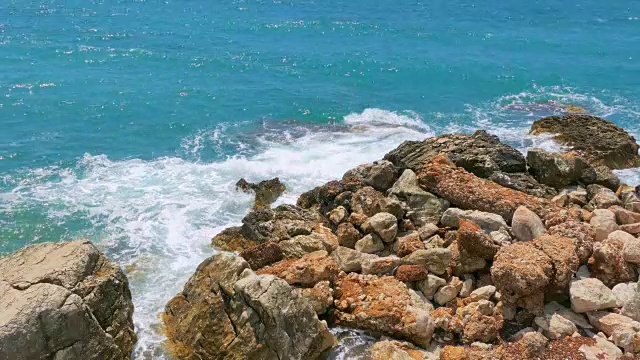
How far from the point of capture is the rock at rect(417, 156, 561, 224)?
18.6m

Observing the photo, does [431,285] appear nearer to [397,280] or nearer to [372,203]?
[397,280]

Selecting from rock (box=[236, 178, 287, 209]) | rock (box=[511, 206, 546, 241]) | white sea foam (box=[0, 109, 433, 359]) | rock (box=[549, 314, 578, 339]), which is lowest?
white sea foam (box=[0, 109, 433, 359])

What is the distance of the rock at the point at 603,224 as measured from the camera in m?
17.2

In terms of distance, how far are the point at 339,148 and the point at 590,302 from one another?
17.0 meters

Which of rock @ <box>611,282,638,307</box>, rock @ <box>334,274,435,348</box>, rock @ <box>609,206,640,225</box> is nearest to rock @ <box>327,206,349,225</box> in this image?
rock @ <box>334,274,435,348</box>

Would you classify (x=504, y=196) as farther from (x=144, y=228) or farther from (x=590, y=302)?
(x=144, y=228)

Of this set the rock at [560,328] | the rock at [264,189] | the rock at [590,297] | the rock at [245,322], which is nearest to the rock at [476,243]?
the rock at [590,297]

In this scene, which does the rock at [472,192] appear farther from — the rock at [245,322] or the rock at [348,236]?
the rock at [245,322]

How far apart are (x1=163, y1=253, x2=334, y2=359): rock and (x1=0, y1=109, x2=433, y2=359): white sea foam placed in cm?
113

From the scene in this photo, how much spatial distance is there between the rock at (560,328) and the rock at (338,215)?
25.6 ft

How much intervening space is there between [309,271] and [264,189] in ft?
26.9

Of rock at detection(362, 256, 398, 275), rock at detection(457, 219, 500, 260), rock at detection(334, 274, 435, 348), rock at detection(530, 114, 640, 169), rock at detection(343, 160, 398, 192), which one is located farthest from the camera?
rock at detection(530, 114, 640, 169)

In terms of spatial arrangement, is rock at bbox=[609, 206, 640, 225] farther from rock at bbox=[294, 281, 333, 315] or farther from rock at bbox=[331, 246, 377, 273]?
rock at bbox=[294, 281, 333, 315]

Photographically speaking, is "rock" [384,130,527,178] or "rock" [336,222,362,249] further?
"rock" [384,130,527,178]
